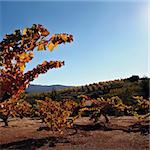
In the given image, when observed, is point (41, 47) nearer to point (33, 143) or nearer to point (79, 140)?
point (33, 143)

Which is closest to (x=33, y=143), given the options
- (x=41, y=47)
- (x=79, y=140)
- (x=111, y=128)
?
(x=79, y=140)

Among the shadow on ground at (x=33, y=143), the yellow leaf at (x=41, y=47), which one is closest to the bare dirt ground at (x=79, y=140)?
the shadow on ground at (x=33, y=143)

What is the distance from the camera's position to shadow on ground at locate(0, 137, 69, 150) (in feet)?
61.0

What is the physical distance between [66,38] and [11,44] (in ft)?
3.02

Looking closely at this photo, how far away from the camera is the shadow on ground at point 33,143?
18578 millimetres

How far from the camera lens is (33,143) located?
63.9ft

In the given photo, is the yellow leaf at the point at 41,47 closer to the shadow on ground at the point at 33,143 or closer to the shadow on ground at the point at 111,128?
the shadow on ground at the point at 33,143

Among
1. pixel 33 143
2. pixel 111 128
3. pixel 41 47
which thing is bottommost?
pixel 33 143

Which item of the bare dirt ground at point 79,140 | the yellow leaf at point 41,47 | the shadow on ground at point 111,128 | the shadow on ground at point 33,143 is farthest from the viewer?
the shadow on ground at point 111,128

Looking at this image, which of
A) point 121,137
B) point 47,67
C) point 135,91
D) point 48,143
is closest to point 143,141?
point 121,137

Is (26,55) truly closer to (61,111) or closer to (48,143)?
(48,143)

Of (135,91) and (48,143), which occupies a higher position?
(135,91)

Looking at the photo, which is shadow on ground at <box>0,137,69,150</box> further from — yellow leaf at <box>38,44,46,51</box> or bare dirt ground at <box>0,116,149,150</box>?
yellow leaf at <box>38,44,46,51</box>

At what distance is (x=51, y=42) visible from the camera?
5.14 metres
